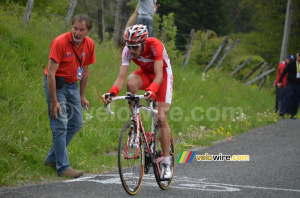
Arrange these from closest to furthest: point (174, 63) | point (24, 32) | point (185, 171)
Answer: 1. point (185, 171)
2. point (24, 32)
3. point (174, 63)

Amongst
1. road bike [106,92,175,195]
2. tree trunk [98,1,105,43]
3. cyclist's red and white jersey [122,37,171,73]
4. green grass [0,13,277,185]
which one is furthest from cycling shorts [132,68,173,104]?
tree trunk [98,1,105,43]

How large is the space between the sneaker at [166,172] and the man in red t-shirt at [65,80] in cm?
133

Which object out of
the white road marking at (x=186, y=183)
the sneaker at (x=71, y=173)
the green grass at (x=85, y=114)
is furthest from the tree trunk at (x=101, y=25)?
the sneaker at (x=71, y=173)

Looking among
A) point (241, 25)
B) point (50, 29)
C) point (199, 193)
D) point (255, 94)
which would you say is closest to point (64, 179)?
point (199, 193)

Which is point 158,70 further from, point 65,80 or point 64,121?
point 64,121

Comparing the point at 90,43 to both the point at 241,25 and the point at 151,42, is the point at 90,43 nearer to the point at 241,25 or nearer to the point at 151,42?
the point at 151,42

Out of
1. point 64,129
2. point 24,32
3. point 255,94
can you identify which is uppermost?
point 24,32

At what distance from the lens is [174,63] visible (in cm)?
2036

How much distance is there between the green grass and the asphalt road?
618 mm

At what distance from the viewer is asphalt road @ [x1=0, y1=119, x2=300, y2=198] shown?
6.75 meters

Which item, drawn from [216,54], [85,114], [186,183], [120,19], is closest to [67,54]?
[186,183]

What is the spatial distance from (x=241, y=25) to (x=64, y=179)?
237 ft

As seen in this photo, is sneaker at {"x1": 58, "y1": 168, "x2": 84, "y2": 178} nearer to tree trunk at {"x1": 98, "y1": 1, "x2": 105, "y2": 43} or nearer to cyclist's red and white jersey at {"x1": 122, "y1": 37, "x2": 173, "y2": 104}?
cyclist's red and white jersey at {"x1": 122, "y1": 37, "x2": 173, "y2": 104}

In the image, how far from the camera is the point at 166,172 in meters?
7.09
